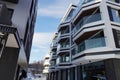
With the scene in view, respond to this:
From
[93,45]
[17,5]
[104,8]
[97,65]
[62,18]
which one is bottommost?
[97,65]

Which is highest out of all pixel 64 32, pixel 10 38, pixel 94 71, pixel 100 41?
pixel 64 32

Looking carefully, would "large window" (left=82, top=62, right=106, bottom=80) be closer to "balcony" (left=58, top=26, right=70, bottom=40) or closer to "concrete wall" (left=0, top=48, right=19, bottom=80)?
"balcony" (left=58, top=26, right=70, bottom=40)

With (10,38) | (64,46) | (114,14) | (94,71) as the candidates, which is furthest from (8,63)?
(64,46)

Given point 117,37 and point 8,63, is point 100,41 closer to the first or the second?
point 117,37

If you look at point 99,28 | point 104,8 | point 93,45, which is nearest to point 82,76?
point 93,45

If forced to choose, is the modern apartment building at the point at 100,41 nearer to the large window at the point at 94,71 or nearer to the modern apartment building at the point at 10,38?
the large window at the point at 94,71

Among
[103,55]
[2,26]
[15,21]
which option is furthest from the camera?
[103,55]

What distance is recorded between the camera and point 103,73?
15.6m

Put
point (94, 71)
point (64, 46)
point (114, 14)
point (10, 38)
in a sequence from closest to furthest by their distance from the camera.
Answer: point (10, 38), point (94, 71), point (114, 14), point (64, 46)

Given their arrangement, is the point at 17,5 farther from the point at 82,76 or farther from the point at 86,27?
the point at 82,76

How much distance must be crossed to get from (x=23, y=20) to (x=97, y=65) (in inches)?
420

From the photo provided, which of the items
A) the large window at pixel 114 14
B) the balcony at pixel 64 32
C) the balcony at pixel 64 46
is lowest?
the balcony at pixel 64 46

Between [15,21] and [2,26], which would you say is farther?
[15,21]

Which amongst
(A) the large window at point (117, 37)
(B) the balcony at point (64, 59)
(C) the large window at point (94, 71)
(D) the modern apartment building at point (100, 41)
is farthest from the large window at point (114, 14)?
(B) the balcony at point (64, 59)
